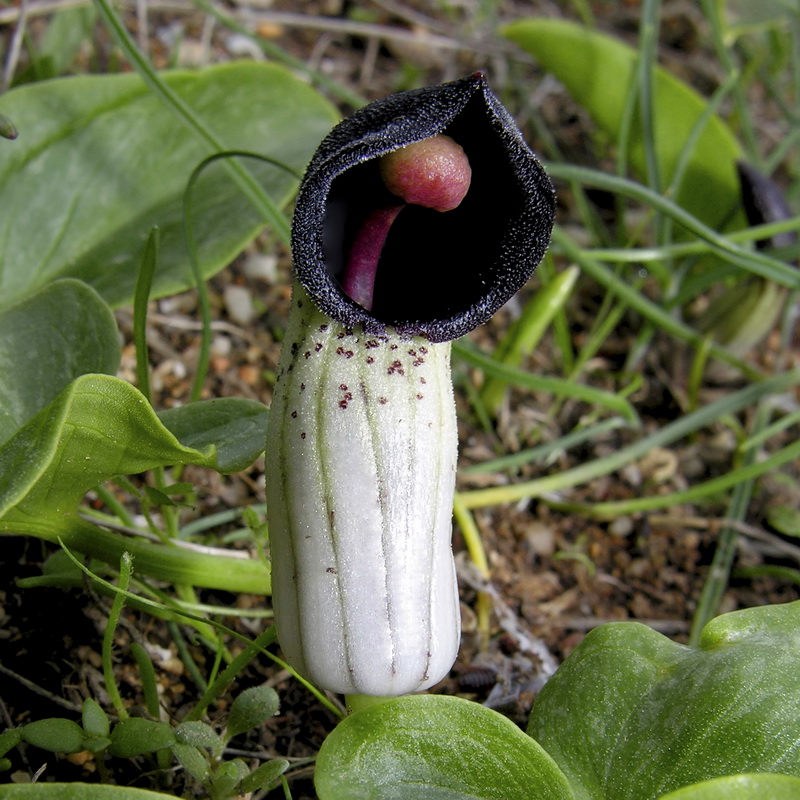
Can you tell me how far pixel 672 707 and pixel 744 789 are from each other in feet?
0.53

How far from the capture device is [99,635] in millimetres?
1085

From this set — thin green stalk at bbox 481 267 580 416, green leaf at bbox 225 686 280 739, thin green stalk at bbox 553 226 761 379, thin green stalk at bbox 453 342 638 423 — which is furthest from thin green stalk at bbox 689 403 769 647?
green leaf at bbox 225 686 280 739

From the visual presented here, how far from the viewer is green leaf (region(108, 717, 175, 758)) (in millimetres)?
819

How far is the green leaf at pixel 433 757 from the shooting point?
31.8 inches

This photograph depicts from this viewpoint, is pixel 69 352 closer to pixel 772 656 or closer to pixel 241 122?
pixel 241 122

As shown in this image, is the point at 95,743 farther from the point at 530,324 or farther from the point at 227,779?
the point at 530,324

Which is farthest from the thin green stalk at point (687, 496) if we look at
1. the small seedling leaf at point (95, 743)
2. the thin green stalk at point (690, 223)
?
the small seedling leaf at point (95, 743)

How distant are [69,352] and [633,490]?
97 cm

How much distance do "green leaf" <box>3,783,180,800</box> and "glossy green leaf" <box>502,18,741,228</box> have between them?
142 centimetres

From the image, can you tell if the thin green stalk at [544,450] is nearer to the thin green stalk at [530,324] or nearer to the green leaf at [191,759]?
the thin green stalk at [530,324]

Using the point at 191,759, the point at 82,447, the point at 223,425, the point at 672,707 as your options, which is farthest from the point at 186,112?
the point at 672,707

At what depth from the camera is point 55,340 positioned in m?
1.02

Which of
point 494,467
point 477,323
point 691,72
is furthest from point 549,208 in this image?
point 691,72

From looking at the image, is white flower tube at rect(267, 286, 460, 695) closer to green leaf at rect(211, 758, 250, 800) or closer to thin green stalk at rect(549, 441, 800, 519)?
green leaf at rect(211, 758, 250, 800)
